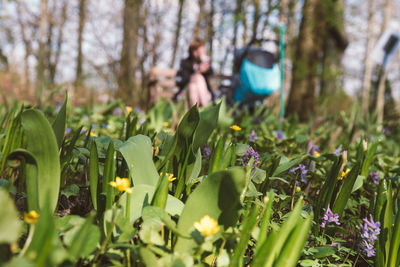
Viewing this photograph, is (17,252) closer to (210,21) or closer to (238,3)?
(238,3)

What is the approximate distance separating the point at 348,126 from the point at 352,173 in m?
2.19

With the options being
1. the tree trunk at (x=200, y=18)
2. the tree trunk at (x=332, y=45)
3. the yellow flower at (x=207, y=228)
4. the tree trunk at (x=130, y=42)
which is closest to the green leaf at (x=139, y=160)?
the yellow flower at (x=207, y=228)

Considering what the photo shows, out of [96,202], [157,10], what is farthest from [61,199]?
[157,10]

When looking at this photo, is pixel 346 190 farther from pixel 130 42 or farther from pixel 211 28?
pixel 211 28

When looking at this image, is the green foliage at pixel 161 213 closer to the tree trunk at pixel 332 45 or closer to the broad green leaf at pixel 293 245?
the broad green leaf at pixel 293 245

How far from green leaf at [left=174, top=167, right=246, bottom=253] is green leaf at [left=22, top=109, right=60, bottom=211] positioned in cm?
32

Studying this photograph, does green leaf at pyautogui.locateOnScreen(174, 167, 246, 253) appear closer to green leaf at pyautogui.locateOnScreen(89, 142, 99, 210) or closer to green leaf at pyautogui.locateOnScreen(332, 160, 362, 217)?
green leaf at pyautogui.locateOnScreen(89, 142, 99, 210)

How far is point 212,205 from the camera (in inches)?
31.3

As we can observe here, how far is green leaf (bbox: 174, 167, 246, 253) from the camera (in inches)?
30.4

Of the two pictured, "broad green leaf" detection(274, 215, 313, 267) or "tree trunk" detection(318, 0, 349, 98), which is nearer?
"broad green leaf" detection(274, 215, 313, 267)

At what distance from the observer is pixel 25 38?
14.3 metres

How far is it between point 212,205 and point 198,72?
4211mm

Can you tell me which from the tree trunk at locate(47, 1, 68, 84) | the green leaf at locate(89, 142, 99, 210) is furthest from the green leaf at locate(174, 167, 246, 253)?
the tree trunk at locate(47, 1, 68, 84)

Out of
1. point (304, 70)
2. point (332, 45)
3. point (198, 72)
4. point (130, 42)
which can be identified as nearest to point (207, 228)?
point (198, 72)
